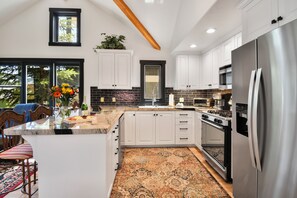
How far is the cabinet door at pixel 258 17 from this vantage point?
5.14 ft

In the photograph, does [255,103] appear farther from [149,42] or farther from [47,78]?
[47,78]

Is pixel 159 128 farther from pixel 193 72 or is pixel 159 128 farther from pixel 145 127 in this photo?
pixel 193 72

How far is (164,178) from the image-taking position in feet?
8.63

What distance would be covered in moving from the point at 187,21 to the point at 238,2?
1.12 meters

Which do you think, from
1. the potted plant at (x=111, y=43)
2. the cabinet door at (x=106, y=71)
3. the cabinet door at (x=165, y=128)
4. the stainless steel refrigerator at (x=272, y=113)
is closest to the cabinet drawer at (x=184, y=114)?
the cabinet door at (x=165, y=128)

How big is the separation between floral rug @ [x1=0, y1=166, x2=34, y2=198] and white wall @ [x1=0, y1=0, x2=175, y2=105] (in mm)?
2248

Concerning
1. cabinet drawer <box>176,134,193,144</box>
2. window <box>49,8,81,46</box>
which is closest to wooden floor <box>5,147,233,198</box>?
cabinet drawer <box>176,134,193,144</box>

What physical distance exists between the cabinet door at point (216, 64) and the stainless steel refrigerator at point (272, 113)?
75.4 inches

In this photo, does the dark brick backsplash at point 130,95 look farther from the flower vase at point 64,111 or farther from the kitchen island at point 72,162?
the kitchen island at point 72,162

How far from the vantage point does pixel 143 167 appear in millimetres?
3006

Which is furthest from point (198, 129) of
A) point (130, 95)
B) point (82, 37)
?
point (82, 37)

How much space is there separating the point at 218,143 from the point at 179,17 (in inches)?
101

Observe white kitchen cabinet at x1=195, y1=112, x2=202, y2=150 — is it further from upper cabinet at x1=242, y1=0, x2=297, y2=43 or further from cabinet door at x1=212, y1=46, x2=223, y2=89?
upper cabinet at x1=242, y1=0, x2=297, y2=43

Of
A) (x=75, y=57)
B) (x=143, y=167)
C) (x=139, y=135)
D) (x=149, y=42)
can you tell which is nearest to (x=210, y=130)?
(x=143, y=167)
